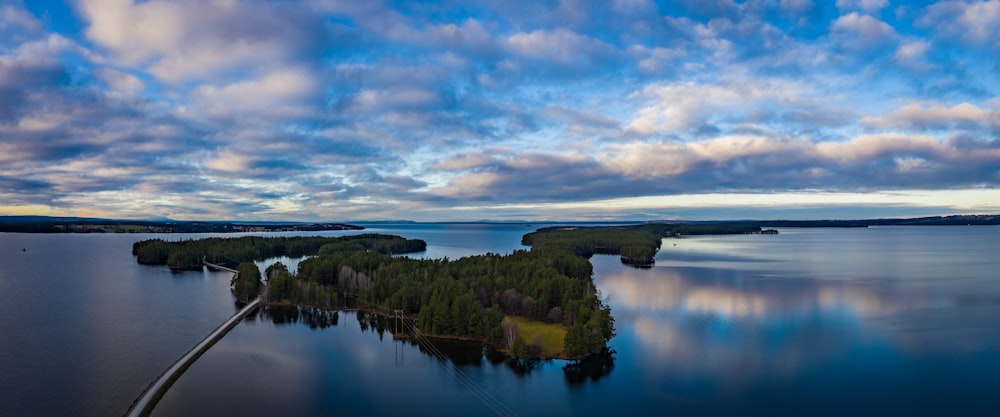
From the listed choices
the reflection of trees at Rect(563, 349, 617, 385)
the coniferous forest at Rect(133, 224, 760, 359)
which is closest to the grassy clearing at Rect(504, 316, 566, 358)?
the coniferous forest at Rect(133, 224, 760, 359)

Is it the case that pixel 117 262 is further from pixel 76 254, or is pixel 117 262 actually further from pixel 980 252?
pixel 980 252

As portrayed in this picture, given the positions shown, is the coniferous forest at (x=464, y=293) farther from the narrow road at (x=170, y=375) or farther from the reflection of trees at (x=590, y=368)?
the narrow road at (x=170, y=375)

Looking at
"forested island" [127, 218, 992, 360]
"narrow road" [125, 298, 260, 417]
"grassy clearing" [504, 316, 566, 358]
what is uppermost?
"forested island" [127, 218, 992, 360]

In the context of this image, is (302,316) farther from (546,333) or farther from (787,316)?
(787,316)

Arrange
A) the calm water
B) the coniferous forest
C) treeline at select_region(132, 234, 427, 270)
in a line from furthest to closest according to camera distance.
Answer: treeline at select_region(132, 234, 427, 270) < the coniferous forest < the calm water

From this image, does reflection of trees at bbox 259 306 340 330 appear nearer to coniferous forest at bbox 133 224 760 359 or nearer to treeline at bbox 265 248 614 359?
coniferous forest at bbox 133 224 760 359

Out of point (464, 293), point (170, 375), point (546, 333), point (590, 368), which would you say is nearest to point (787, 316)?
point (546, 333)
